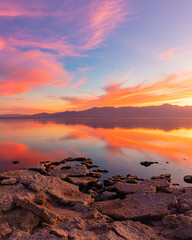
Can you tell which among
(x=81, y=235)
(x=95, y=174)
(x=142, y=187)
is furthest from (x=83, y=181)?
(x=81, y=235)

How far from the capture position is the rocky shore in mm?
5484

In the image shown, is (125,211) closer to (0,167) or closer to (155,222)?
(155,222)

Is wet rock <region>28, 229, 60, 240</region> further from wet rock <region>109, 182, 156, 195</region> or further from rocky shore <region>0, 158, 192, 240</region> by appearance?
wet rock <region>109, 182, 156, 195</region>

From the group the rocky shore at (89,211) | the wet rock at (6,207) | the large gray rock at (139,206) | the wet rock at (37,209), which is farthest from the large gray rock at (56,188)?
the wet rock at (6,207)

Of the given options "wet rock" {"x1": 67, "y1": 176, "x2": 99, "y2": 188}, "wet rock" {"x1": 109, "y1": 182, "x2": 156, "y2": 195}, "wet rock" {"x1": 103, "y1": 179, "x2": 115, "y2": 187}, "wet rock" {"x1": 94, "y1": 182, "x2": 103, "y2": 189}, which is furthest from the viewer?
"wet rock" {"x1": 103, "y1": 179, "x2": 115, "y2": 187}

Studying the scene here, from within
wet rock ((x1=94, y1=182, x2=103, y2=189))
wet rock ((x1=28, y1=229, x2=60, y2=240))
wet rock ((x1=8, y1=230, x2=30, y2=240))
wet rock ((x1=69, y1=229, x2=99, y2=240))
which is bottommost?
wet rock ((x1=94, y1=182, x2=103, y2=189))

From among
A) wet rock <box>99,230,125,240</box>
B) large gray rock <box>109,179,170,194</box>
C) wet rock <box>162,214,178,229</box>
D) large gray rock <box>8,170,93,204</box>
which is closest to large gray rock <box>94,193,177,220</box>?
wet rock <box>162,214,178,229</box>

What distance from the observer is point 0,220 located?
5.60 metres

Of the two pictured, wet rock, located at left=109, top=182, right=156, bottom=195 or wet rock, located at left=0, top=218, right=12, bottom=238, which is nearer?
wet rock, located at left=0, top=218, right=12, bottom=238

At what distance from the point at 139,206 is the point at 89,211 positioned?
93.7 inches

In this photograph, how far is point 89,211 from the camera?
7277 mm

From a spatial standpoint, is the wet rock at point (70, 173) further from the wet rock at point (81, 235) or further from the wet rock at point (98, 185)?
the wet rock at point (81, 235)

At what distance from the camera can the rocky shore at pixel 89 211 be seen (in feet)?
18.0

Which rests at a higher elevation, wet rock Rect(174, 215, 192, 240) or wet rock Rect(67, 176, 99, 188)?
wet rock Rect(174, 215, 192, 240)
